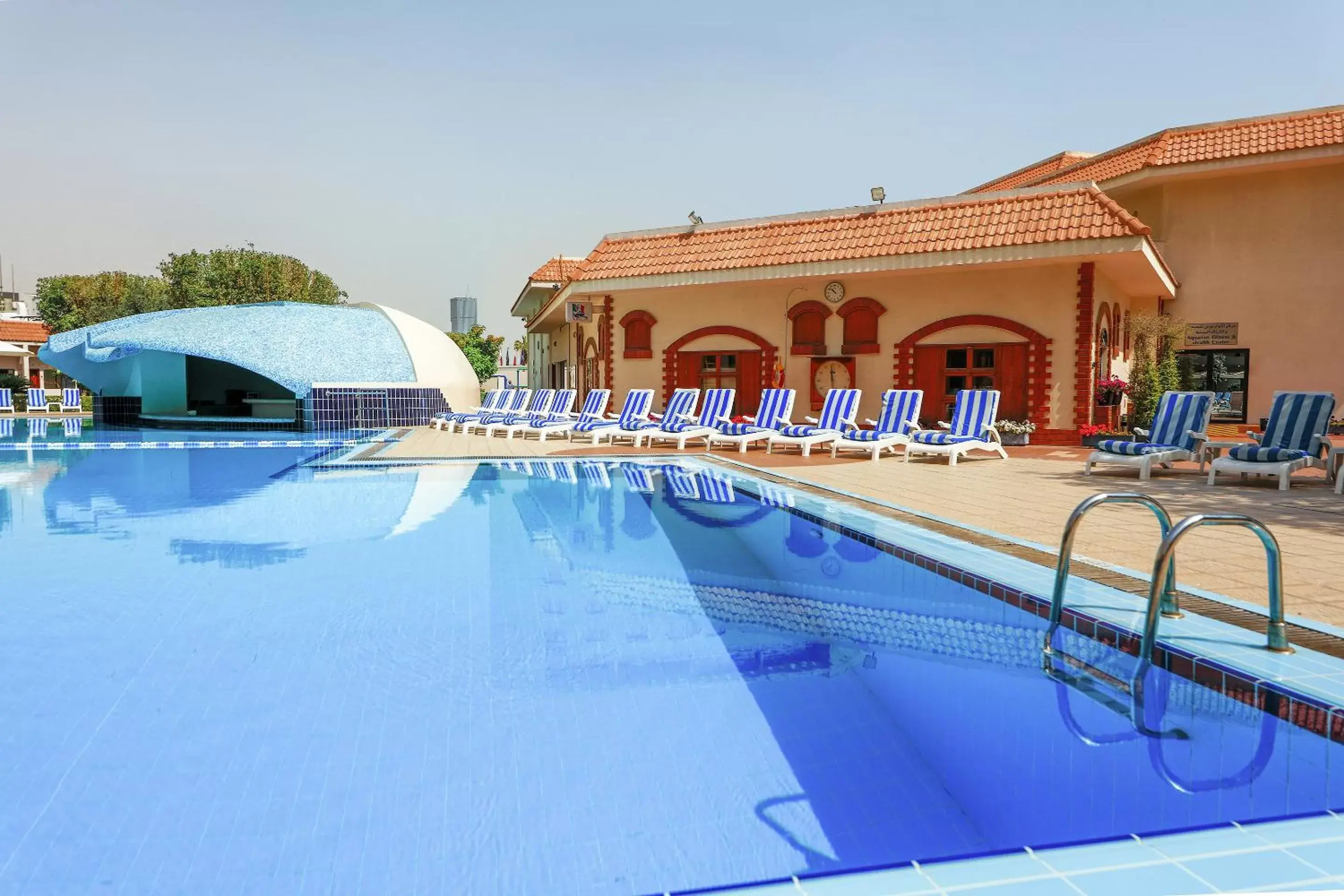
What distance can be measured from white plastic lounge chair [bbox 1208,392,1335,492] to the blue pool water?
6.12 meters

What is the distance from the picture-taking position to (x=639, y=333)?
19875 mm

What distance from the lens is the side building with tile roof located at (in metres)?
15.8

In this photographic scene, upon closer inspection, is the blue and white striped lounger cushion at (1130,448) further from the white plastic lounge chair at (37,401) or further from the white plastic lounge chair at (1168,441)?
the white plastic lounge chair at (37,401)

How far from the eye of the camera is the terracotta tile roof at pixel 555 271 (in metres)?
28.5

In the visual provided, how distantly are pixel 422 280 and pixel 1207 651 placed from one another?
5195 centimetres

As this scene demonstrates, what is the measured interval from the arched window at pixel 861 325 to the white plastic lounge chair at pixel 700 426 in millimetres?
2976

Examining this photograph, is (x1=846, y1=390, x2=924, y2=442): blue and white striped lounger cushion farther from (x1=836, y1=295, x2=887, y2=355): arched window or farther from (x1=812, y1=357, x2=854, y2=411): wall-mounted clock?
(x1=812, y1=357, x2=854, y2=411): wall-mounted clock

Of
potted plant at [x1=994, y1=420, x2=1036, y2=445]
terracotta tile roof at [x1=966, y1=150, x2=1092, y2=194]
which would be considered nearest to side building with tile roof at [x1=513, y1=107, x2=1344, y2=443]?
potted plant at [x1=994, y1=420, x2=1036, y2=445]

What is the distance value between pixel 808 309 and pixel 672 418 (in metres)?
4.15

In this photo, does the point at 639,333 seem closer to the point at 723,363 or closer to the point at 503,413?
the point at 723,363

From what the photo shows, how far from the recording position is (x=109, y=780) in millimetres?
2906

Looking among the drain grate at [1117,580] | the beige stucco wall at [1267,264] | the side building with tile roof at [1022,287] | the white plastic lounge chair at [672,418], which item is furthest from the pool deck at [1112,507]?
the beige stucco wall at [1267,264]

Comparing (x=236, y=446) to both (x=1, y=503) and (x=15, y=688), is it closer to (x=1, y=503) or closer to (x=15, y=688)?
(x=1, y=503)

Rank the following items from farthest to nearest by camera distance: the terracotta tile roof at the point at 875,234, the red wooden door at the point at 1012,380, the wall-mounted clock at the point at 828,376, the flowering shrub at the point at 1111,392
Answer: the wall-mounted clock at the point at 828,376
the red wooden door at the point at 1012,380
the flowering shrub at the point at 1111,392
the terracotta tile roof at the point at 875,234
